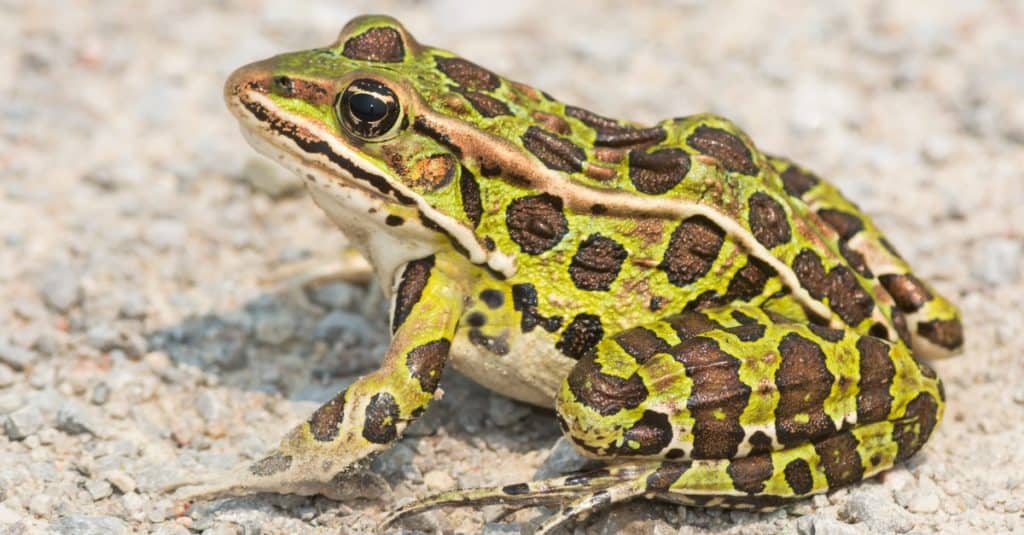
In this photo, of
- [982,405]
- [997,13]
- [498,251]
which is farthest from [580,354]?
[997,13]

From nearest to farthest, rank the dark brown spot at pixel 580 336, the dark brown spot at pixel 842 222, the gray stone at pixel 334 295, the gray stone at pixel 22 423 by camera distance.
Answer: the dark brown spot at pixel 580 336 < the gray stone at pixel 22 423 < the dark brown spot at pixel 842 222 < the gray stone at pixel 334 295

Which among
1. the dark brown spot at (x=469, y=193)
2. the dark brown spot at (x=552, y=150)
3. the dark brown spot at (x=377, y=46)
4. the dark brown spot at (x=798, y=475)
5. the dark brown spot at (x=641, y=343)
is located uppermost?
the dark brown spot at (x=377, y=46)

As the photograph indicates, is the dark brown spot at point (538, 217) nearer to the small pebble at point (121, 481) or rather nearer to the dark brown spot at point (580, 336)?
the dark brown spot at point (580, 336)

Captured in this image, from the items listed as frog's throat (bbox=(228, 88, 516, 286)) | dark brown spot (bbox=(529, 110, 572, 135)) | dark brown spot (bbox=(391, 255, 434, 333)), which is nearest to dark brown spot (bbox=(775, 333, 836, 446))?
frog's throat (bbox=(228, 88, 516, 286))

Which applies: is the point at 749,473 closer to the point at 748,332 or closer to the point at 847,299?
the point at 748,332

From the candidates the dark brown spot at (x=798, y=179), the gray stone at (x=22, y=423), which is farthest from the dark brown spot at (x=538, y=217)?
the gray stone at (x=22, y=423)
